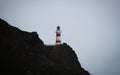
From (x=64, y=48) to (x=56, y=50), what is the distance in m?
3.21

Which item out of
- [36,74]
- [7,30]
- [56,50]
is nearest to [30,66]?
[36,74]

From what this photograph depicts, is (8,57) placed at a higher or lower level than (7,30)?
lower

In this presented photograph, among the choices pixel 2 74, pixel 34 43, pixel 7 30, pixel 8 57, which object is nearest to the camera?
pixel 2 74

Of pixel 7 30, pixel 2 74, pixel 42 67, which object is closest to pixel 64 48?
pixel 42 67

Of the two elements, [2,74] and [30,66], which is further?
[30,66]

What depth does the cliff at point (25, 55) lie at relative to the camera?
95.0 feet

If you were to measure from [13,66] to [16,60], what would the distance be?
140 centimetres

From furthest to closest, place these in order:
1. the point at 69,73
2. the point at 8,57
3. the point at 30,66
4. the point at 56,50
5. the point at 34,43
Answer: the point at 56,50 → the point at 34,43 → the point at 69,73 → the point at 30,66 → the point at 8,57

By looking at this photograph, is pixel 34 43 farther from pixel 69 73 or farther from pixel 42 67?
pixel 69 73

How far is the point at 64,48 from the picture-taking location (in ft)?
146

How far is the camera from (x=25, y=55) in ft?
106

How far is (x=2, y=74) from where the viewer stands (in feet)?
88.8

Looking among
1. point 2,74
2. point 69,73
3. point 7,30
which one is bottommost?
point 69,73

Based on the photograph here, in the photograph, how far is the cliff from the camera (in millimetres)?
28950
